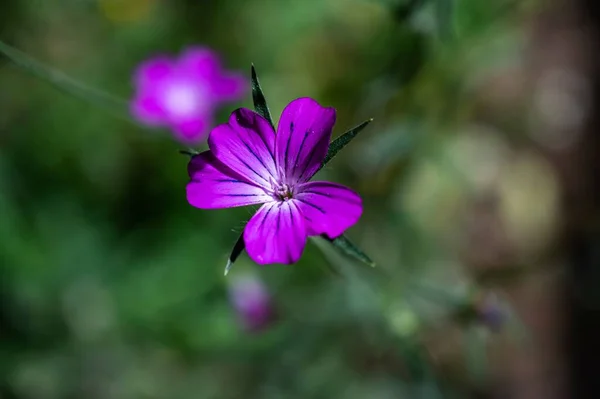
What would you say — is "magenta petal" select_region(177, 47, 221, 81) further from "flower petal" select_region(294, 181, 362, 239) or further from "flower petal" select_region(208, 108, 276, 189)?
"flower petal" select_region(294, 181, 362, 239)

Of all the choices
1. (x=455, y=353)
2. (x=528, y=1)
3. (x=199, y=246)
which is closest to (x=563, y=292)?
(x=455, y=353)

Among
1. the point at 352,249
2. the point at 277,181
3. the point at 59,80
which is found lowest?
the point at 352,249

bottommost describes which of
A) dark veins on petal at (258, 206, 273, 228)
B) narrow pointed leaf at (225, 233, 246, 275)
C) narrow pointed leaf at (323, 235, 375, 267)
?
narrow pointed leaf at (323, 235, 375, 267)

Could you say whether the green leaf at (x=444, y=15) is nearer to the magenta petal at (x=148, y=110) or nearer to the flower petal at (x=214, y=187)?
the flower petal at (x=214, y=187)

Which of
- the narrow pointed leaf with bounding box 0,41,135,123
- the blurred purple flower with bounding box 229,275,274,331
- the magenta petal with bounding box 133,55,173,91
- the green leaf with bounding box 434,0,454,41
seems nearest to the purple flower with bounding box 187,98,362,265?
the narrow pointed leaf with bounding box 0,41,135,123

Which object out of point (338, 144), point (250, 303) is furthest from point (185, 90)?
point (338, 144)

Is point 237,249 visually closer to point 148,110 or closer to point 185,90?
point 148,110
